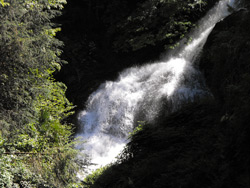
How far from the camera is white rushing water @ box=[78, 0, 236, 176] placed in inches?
440

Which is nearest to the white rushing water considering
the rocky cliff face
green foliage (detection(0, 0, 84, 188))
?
green foliage (detection(0, 0, 84, 188))

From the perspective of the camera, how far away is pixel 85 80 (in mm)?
16812

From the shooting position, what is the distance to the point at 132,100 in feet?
41.9

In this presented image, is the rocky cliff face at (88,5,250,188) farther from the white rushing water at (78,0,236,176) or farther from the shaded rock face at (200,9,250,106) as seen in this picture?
the white rushing water at (78,0,236,176)

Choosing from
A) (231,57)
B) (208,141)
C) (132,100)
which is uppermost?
(132,100)

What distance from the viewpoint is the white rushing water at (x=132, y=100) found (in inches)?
440

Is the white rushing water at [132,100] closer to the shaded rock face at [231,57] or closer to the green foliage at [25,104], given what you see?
the green foliage at [25,104]

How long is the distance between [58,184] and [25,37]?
11.6 ft

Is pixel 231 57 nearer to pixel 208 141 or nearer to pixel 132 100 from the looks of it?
pixel 208 141

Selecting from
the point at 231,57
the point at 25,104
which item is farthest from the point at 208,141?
the point at 25,104

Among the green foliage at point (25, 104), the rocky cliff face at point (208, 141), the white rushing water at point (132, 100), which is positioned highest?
the white rushing water at point (132, 100)

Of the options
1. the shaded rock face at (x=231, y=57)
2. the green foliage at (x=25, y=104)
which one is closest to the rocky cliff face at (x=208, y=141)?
the shaded rock face at (x=231, y=57)

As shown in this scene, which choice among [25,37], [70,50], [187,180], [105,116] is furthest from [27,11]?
[70,50]

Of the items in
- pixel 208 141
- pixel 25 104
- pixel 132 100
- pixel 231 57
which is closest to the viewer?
pixel 208 141
